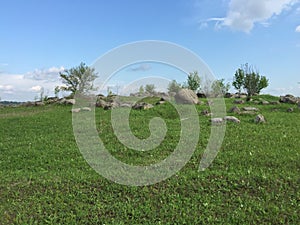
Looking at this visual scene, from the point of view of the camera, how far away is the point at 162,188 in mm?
5719

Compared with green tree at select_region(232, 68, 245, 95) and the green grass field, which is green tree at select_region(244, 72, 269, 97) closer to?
green tree at select_region(232, 68, 245, 95)

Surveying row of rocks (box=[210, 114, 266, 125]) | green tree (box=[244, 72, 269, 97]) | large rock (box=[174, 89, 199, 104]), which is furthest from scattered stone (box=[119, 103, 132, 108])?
green tree (box=[244, 72, 269, 97])

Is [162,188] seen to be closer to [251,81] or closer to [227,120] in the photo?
[227,120]

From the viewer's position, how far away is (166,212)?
501cm

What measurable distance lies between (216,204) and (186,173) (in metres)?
1.18

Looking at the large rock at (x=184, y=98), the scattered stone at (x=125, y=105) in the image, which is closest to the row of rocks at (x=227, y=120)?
the large rock at (x=184, y=98)

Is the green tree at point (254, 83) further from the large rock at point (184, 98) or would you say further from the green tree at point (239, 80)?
the large rock at point (184, 98)

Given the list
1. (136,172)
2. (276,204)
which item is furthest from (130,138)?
(276,204)

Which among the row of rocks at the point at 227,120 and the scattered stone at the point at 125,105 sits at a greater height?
the scattered stone at the point at 125,105

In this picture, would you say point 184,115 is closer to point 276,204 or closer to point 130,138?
point 130,138

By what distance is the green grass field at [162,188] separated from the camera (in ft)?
16.3

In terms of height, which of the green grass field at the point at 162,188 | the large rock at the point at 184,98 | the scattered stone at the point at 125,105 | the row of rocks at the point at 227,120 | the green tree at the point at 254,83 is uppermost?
the green tree at the point at 254,83

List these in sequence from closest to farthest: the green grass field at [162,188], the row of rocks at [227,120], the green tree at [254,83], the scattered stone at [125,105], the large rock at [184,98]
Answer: the green grass field at [162,188]
the row of rocks at [227,120]
the scattered stone at [125,105]
the large rock at [184,98]
the green tree at [254,83]

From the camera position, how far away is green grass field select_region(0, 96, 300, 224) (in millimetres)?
4977
